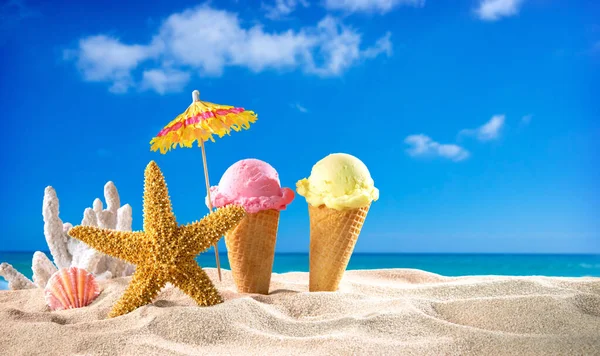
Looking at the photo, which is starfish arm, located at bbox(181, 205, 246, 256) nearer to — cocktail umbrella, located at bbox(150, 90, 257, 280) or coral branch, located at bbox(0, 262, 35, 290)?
cocktail umbrella, located at bbox(150, 90, 257, 280)

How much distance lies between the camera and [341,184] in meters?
4.74

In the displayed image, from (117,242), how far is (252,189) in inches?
46.5

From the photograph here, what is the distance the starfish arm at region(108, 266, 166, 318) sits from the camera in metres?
4.11

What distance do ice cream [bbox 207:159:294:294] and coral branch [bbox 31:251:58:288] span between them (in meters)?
2.26

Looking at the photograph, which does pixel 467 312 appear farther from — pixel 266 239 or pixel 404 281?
pixel 404 281

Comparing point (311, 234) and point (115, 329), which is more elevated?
point (311, 234)

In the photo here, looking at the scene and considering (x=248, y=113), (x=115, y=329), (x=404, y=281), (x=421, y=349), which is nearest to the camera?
(x=421, y=349)

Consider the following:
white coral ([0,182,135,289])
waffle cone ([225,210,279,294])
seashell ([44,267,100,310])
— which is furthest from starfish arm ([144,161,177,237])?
white coral ([0,182,135,289])

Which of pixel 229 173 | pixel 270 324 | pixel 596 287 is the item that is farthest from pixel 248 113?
pixel 596 287

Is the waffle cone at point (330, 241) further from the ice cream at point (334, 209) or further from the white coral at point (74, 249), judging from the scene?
the white coral at point (74, 249)

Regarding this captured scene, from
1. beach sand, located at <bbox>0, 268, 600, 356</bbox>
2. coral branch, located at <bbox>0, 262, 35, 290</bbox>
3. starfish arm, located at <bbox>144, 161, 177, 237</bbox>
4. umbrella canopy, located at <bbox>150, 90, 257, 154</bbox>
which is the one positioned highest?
umbrella canopy, located at <bbox>150, 90, 257, 154</bbox>

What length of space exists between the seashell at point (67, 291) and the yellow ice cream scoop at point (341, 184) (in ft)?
6.99

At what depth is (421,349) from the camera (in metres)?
3.02

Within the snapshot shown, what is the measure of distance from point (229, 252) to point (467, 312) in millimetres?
2148
